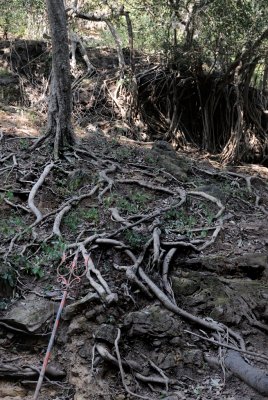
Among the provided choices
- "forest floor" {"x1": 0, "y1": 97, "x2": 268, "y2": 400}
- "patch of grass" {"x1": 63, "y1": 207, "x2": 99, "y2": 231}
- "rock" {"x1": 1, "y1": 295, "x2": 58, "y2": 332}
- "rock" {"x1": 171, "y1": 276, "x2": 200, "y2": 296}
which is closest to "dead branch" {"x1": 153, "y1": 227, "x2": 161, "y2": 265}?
"forest floor" {"x1": 0, "y1": 97, "x2": 268, "y2": 400}

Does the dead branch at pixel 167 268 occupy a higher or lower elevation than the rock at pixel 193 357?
higher

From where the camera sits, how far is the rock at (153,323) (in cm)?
361

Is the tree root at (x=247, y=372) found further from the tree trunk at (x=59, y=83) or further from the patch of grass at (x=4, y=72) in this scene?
the patch of grass at (x=4, y=72)

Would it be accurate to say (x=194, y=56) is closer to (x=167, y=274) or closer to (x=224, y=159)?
(x=224, y=159)

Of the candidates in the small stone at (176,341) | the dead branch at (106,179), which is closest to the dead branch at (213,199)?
the dead branch at (106,179)

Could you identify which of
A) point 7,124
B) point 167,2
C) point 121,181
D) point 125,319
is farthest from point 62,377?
point 167,2

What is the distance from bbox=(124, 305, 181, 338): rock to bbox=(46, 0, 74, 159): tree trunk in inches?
138

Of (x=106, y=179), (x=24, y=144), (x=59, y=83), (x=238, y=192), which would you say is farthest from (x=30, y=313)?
(x=238, y=192)

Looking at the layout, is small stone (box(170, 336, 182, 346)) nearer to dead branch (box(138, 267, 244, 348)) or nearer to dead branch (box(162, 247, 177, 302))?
dead branch (box(138, 267, 244, 348))

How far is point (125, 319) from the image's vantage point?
370 cm

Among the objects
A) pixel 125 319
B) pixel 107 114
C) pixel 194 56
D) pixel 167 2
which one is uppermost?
pixel 167 2

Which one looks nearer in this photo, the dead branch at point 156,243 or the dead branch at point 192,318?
the dead branch at point 192,318

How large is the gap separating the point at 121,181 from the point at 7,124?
3.11 meters

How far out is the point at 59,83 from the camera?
654cm
